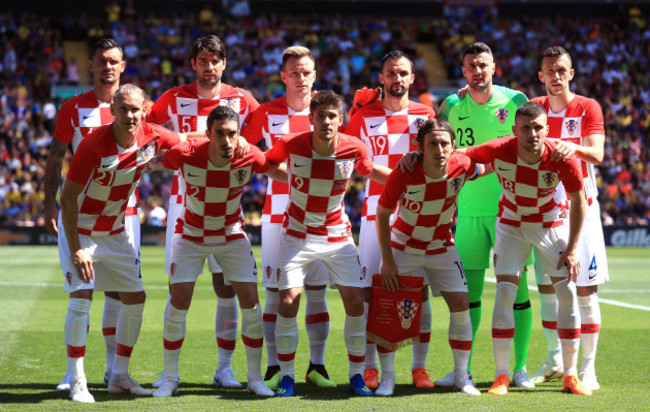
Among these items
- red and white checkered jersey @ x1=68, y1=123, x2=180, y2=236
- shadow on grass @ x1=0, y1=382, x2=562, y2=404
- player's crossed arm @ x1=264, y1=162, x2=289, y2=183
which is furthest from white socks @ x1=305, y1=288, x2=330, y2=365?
red and white checkered jersey @ x1=68, y1=123, x2=180, y2=236

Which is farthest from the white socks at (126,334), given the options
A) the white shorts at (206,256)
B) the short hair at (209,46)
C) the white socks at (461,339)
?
the white socks at (461,339)

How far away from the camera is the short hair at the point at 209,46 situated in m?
6.42

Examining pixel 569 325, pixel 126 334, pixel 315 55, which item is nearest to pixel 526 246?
pixel 569 325

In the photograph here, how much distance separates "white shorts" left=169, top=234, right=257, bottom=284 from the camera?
5930mm

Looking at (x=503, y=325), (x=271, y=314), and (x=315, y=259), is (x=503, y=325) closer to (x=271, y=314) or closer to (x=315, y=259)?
(x=315, y=259)

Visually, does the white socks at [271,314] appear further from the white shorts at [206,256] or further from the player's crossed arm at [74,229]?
the player's crossed arm at [74,229]

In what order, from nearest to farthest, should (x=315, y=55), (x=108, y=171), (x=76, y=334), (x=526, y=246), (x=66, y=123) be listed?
(x=108, y=171), (x=76, y=334), (x=526, y=246), (x=66, y=123), (x=315, y=55)

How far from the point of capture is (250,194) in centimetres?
2373

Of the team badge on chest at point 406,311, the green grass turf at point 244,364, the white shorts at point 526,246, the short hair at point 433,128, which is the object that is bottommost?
the green grass turf at point 244,364

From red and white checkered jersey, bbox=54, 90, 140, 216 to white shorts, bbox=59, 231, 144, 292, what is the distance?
1.26ft

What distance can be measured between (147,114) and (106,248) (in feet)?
4.27

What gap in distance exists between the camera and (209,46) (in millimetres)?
6414

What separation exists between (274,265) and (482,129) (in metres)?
1.98

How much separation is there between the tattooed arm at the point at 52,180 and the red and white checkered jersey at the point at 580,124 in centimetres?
370
